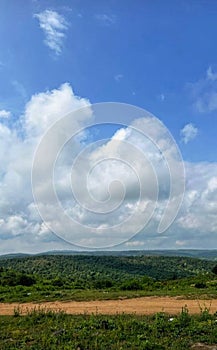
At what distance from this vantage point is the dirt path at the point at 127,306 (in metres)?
15.8

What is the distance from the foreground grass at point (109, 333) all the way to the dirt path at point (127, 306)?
252 cm

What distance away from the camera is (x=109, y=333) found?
1118 cm

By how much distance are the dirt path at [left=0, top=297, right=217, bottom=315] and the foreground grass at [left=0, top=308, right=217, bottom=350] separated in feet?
8.28

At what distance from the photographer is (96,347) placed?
9.98 m

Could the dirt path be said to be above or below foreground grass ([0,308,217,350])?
above

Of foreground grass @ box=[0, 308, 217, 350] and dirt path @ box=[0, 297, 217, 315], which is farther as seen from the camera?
dirt path @ box=[0, 297, 217, 315]

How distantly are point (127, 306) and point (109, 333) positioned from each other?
6078 millimetres

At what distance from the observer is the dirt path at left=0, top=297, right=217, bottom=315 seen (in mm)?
15773

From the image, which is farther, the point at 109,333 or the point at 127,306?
the point at 127,306

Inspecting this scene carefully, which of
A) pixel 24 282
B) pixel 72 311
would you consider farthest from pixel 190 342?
pixel 24 282

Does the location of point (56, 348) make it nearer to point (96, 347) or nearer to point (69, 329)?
point (96, 347)

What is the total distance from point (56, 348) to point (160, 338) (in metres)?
2.73

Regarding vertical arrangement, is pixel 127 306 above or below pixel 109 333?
above

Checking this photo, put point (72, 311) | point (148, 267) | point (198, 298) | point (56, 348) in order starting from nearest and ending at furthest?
point (56, 348) → point (72, 311) → point (198, 298) → point (148, 267)
